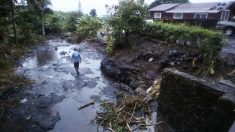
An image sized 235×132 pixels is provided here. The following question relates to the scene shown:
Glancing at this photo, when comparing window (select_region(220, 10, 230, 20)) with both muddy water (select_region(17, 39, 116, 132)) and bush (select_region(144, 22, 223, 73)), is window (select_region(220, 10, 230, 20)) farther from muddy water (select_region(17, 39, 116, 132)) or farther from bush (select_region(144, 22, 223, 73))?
muddy water (select_region(17, 39, 116, 132))

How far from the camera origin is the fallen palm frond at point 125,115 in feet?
22.2

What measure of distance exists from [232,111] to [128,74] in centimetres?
744

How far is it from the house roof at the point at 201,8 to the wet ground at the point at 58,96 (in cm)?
1762

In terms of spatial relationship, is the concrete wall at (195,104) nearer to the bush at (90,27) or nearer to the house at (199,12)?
the house at (199,12)

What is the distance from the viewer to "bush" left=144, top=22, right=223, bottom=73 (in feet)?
30.7

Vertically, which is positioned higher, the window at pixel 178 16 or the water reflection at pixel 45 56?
the window at pixel 178 16

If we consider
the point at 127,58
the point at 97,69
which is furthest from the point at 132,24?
the point at 97,69

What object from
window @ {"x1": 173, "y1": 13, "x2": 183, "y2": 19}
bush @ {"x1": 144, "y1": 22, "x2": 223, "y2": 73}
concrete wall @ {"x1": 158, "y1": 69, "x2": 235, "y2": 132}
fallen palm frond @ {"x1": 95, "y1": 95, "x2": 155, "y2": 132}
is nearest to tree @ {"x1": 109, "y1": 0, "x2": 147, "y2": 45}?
bush @ {"x1": 144, "y1": 22, "x2": 223, "y2": 73}


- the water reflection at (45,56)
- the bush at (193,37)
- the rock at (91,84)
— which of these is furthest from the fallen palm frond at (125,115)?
the water reflection at (45,56)

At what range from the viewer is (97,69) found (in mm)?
14148

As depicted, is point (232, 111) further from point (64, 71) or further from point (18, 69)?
point (18, 69)

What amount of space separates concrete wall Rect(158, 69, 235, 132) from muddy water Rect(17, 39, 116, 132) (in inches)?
115

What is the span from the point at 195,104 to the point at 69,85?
7.05 metres

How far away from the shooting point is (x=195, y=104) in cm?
596
